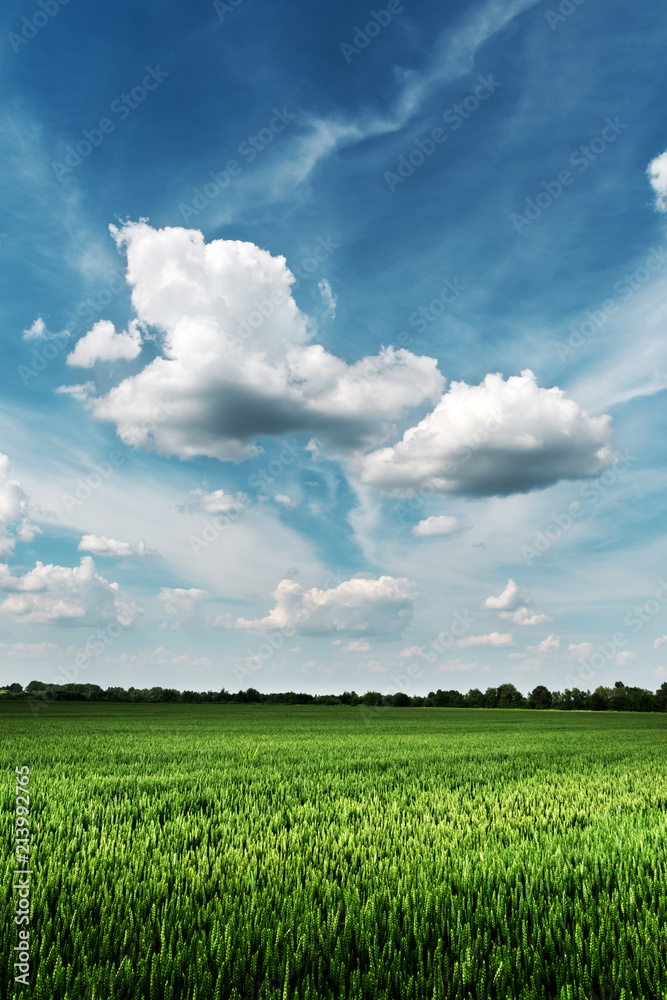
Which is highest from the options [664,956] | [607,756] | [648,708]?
[664,956]

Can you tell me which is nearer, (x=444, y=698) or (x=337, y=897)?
(x=337, y=897)

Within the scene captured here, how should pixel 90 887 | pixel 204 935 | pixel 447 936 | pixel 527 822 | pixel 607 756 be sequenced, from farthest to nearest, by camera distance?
1. pixel 607 756
2. pixel 527 822
3. pixel 90 887
4. pixel 447 936
5. pixel 204 935

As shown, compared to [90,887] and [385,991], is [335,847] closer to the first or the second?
[90,887]

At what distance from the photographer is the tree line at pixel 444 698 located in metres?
117

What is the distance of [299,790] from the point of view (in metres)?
8.69

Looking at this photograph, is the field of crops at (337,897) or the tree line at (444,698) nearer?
the field of crops at (337,897)

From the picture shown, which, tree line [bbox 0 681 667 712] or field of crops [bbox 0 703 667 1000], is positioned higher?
field of crops [bbox 0 703 667 1000]

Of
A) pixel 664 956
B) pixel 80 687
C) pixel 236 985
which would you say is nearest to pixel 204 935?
pixel 236 985

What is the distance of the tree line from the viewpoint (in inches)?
4606

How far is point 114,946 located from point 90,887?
93 cm

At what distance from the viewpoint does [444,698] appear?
138 m

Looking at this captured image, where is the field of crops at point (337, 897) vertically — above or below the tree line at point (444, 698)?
above

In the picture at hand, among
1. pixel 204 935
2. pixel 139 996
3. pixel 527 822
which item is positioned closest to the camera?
pixel 139 996

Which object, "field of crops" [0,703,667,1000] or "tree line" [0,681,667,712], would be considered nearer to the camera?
"field of crops" [0,703,667,1000]
